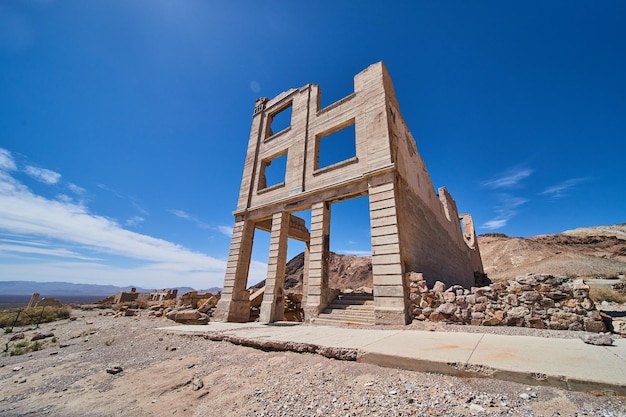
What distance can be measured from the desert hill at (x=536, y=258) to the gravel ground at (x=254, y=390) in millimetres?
25694

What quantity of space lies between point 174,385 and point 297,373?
5.07 feet

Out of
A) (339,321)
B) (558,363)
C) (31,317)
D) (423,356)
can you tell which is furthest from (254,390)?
(31,317)

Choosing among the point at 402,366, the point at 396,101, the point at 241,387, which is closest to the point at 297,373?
the point at 241,387

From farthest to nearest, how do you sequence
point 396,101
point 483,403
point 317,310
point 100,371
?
point 396,101 → point 317,310 → point 100,371 → point 483,403

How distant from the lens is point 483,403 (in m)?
1.87

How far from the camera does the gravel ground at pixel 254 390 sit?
1.86 meters

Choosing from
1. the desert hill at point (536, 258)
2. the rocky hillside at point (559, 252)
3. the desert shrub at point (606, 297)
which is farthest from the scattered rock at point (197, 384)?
the rocky hillside at point (559, 252)

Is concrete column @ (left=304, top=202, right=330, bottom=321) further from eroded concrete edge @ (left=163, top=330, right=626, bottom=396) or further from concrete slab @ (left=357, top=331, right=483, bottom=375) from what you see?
concrete slab @ (left=357, top=331, right=483, bottom=375)

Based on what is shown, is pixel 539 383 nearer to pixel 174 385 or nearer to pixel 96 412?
pixel 174 385

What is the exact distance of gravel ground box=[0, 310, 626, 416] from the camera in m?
1.86

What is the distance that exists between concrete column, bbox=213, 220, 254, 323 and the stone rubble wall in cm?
728

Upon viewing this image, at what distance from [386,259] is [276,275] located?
4471 millimetres

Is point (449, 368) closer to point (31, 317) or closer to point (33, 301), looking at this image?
point (31, 317)

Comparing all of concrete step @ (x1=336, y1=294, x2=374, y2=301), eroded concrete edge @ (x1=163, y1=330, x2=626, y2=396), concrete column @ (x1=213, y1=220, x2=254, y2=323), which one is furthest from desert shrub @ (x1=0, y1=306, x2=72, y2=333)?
eroded concrete edge @ (x1=163, y1=330, x2=626, y2=396)
